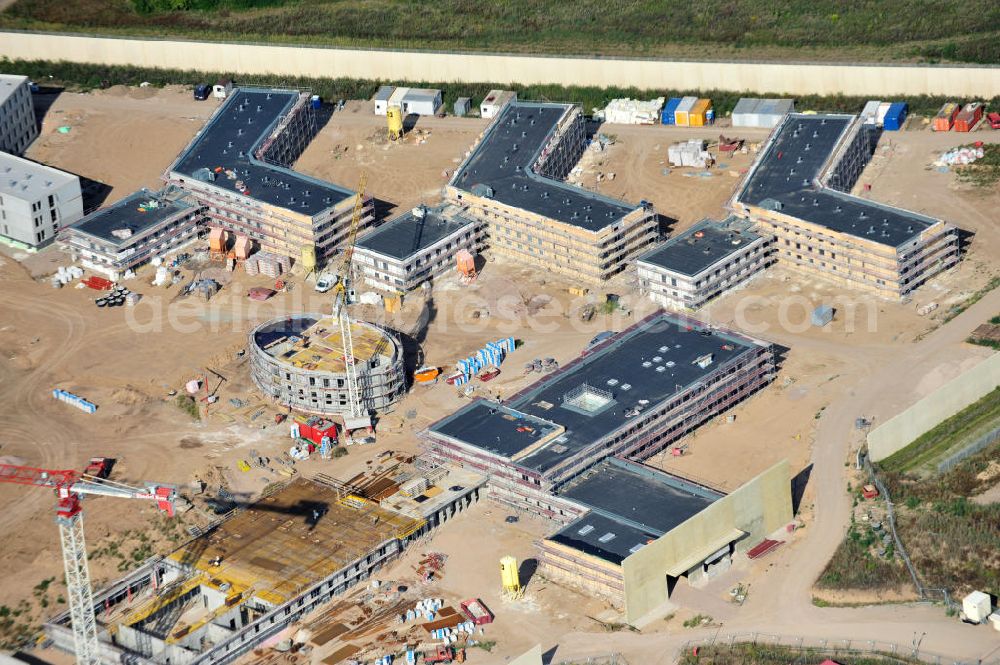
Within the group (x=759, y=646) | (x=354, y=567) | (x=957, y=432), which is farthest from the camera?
(x=957, y=432)

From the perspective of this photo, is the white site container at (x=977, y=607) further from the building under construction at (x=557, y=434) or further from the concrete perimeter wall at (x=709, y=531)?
the building under construction at (x=557, y=434)

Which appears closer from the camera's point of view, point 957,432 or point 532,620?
point 532,620

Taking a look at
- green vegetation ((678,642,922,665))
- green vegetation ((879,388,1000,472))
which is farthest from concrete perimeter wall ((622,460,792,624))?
green vegetation ((879,388,1000,472))

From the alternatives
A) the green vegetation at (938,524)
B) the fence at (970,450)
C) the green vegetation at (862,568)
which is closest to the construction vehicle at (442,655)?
the green vegetation at (862,568)

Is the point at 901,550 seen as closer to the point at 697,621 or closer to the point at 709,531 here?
the point at 709,531

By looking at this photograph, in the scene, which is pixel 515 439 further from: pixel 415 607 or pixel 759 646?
pixel 759 646

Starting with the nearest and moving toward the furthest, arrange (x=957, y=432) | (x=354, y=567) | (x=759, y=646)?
1. (x=759, y=646)
2. (x=354, y=567)
3. (x=957, y=432)

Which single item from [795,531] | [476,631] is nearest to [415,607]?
[476,631]
